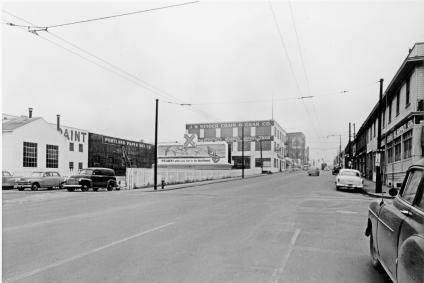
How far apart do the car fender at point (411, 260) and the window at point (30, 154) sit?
126 ft

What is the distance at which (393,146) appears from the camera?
2898cm

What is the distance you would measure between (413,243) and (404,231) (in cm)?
43

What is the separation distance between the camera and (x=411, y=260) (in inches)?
142

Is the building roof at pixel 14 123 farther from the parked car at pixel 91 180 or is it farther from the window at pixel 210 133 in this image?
the window at pixel 210 133

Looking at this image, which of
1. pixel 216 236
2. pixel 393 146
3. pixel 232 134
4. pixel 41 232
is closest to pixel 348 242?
pixel 216 236

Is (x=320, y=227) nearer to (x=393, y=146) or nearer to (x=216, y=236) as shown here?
(x=216, y=236)

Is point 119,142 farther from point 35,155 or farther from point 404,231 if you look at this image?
point 404,231

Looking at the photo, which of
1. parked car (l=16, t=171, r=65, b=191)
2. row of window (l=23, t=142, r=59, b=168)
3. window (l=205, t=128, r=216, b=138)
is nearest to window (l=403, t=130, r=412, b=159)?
parked car (l=16, t=171, r=65, b=191)

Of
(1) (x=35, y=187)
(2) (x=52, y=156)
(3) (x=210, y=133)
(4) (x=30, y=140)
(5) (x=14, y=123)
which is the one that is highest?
(3) (x=210, y=133)

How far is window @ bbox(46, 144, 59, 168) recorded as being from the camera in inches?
1598

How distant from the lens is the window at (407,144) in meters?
22.8

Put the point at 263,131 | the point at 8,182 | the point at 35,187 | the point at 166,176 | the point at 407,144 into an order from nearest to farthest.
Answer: the point at 407,144
the point at 35,187
the point at 8,182
the point at 166,176
the point at 263,131

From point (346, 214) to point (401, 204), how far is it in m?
9.05

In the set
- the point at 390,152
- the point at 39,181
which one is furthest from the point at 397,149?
the point at 39,181
